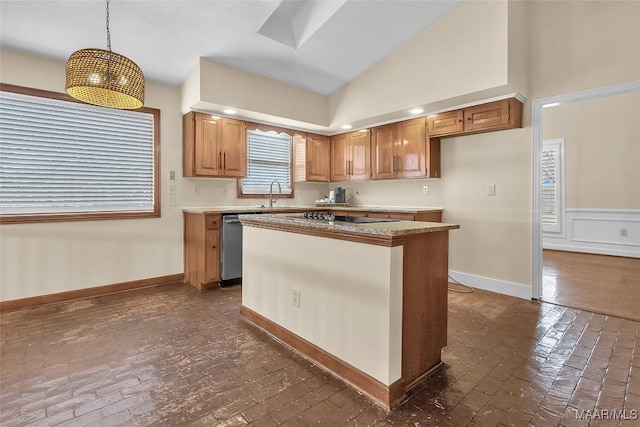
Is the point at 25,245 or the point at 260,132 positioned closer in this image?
the point at 25,245

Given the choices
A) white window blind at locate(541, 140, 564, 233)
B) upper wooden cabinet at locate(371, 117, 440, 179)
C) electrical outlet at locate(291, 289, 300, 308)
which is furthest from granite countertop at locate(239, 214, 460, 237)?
white window blind at locate(541, 140, 564, 233)

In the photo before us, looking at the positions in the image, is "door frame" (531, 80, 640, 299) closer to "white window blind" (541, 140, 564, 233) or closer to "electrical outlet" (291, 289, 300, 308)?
"electrical outlet" (291, 289, 300, 308)

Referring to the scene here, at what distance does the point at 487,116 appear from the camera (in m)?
3.53

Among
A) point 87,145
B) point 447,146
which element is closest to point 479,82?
point 447,146

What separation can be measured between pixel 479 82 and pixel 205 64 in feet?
9.79

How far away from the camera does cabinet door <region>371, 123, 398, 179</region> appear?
4504 millimetres

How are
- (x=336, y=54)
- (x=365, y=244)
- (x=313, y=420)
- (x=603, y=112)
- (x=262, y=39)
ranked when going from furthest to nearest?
(x=603, y=112)
(x=336, y=54)
(x=262, y=39)
(x=365, y=244)
(x=313, y=420)

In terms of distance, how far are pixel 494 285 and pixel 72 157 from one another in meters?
4.97

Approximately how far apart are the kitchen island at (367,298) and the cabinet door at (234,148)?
6.90 feet

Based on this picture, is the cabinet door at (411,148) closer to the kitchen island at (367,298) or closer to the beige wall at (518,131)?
the beige wall at (518,131)

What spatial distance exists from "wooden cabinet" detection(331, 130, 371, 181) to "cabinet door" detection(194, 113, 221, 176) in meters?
1.99

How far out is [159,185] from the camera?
405cm

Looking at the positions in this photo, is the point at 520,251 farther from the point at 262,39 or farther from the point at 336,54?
the point at 262,39

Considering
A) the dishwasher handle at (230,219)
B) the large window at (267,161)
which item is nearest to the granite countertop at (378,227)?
the dishwasher handle at (230,219)
